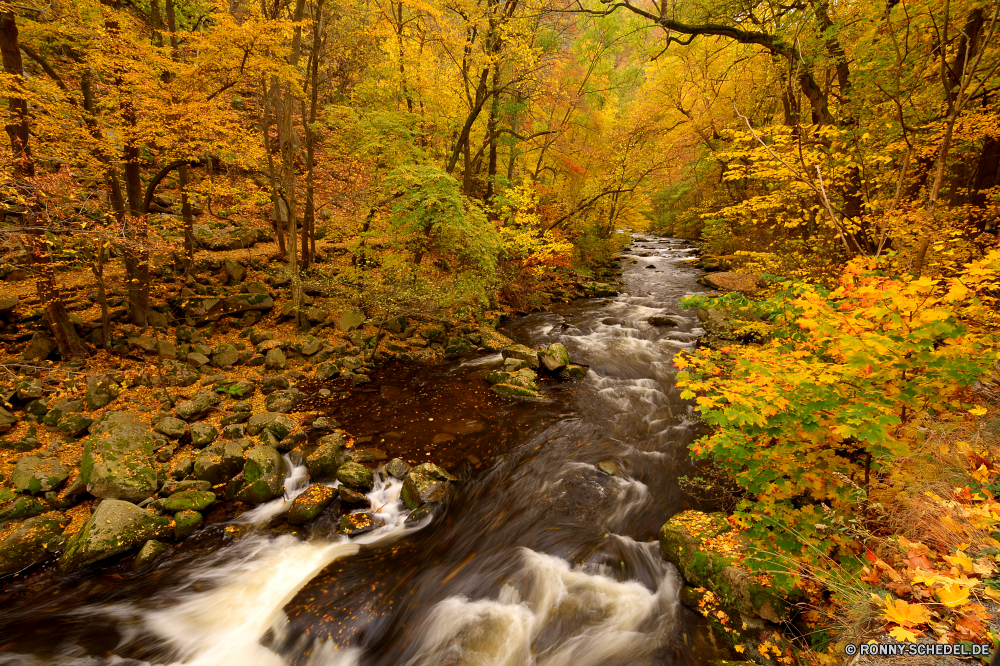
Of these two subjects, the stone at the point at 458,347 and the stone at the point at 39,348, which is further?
the stone at the point at 458,347

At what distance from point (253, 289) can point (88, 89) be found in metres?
5.46

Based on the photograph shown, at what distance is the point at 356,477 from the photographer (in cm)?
674

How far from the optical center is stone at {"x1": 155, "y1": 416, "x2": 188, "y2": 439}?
23.1ft

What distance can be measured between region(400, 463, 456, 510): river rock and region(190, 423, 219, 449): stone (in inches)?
145

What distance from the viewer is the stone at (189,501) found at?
592cm

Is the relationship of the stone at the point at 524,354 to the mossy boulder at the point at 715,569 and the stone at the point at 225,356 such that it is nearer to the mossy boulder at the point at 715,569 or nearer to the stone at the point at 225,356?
the mossy boulder at the point at 715,569

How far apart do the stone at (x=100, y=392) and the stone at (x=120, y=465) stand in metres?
1.16

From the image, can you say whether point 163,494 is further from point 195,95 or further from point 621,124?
point 621,124

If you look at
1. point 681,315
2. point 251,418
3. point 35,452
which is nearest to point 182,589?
point 251,418

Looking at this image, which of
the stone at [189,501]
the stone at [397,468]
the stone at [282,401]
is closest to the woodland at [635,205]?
the stone at [189,501]

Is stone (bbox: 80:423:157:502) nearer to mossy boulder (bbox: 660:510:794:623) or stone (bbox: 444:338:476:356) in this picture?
stone (bbox: 444:338:476:356)

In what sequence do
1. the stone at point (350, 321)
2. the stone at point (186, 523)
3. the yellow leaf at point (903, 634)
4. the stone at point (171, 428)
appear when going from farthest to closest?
the stone at point (350, 321) → the stone at point (171, 428) → the stone at point (186, 523) → the yellow leaf at point (903, 634)

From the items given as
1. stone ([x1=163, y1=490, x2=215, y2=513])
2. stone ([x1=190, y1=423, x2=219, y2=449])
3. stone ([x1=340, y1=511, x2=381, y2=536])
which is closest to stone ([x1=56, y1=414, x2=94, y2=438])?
stone ([x1=190, y1=423, x2=219, y2=449])

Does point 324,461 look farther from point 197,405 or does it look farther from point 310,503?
point 197,405
